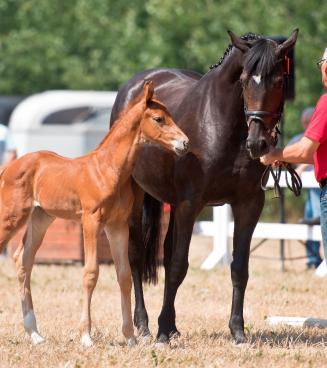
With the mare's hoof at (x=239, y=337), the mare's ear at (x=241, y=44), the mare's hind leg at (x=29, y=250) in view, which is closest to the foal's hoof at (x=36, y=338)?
the mare's hind leg at (x=29, y=250)

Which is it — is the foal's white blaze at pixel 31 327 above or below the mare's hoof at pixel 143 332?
above

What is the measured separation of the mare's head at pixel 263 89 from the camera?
6.41 meters

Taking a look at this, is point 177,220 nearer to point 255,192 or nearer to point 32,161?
point 255,192

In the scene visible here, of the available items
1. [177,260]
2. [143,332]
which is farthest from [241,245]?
[143,332]

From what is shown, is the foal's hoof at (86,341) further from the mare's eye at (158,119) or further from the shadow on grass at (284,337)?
the mare's eye at (158,119)

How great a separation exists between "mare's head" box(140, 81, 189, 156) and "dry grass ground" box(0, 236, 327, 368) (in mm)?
1319

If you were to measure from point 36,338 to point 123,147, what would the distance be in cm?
144

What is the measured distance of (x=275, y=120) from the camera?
6.62 m

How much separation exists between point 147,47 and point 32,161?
66.6ft

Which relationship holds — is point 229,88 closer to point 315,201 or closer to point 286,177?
point 286,177

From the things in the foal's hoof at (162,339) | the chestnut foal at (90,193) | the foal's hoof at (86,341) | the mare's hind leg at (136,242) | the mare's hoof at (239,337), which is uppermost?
the chestnut foal at (90,193)

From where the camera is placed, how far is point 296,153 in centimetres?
612

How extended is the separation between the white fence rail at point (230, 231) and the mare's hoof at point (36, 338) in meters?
5.97

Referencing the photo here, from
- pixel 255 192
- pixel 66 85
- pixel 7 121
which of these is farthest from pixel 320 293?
pixel 66 85
